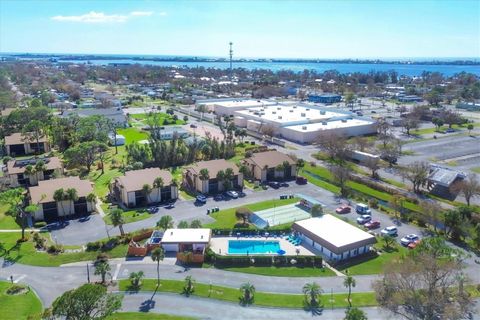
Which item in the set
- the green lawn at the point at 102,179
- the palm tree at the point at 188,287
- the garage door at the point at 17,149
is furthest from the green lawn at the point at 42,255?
the garage door at the point at 17,149

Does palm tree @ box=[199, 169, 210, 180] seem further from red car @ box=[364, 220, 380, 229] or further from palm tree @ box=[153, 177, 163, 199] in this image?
red car @ box=[364, 220, 380, 229]

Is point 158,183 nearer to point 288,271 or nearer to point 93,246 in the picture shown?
point 93,246

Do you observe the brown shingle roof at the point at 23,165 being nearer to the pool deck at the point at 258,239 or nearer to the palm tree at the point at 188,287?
the pool deck at the point at 258,239

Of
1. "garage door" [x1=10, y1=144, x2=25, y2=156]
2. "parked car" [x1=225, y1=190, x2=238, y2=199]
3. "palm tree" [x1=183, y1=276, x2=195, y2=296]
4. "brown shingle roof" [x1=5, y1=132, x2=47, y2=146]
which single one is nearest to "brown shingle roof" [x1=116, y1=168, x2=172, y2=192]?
"parked car" [x1=225, y1=190, x2=238, y2=199]

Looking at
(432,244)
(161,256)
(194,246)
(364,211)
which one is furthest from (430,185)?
(161,256)

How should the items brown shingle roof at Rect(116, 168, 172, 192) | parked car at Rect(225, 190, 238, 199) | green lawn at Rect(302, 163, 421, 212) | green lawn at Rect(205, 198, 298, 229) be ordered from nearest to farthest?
1. green lawn at Rect(205, 198, 298, 229)
2. brown shingle roof at Rect(116, 168, 172, 192)
3. parked car at Rect(225, 190, 238, 199)
4. green lawn at Rect(302, 163, 421, 212)

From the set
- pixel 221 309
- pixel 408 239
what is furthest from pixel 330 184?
pixel 221 309

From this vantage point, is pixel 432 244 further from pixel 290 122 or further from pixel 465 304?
pixel 290 122
